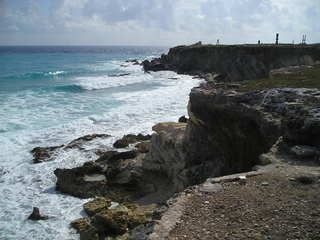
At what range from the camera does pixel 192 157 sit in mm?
16812

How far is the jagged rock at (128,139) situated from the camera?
23.4m

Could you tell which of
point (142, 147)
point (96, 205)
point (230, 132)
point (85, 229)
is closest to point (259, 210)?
point (230, 132)

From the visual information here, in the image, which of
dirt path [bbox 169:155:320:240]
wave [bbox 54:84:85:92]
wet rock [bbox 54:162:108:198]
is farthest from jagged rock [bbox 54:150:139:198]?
wave [bbox 54:84:85:92]

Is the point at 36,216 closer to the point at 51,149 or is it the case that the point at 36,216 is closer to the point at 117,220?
the point at 117,220

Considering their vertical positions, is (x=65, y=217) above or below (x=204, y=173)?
below

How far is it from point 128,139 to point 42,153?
473 cm

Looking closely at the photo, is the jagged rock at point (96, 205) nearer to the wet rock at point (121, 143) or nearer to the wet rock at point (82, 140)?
the wet rock at point (121, 143)

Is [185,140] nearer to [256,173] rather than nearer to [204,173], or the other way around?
[204,173]

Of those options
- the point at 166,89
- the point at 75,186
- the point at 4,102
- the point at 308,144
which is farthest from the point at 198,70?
the point at 308,144

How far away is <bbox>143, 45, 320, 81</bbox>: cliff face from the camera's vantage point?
48.7 metres

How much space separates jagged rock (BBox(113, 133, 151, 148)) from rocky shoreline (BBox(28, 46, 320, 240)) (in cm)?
23

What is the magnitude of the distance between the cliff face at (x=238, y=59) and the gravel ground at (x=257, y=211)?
3614cm

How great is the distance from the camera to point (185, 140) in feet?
56.1

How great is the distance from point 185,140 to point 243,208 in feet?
29.0
